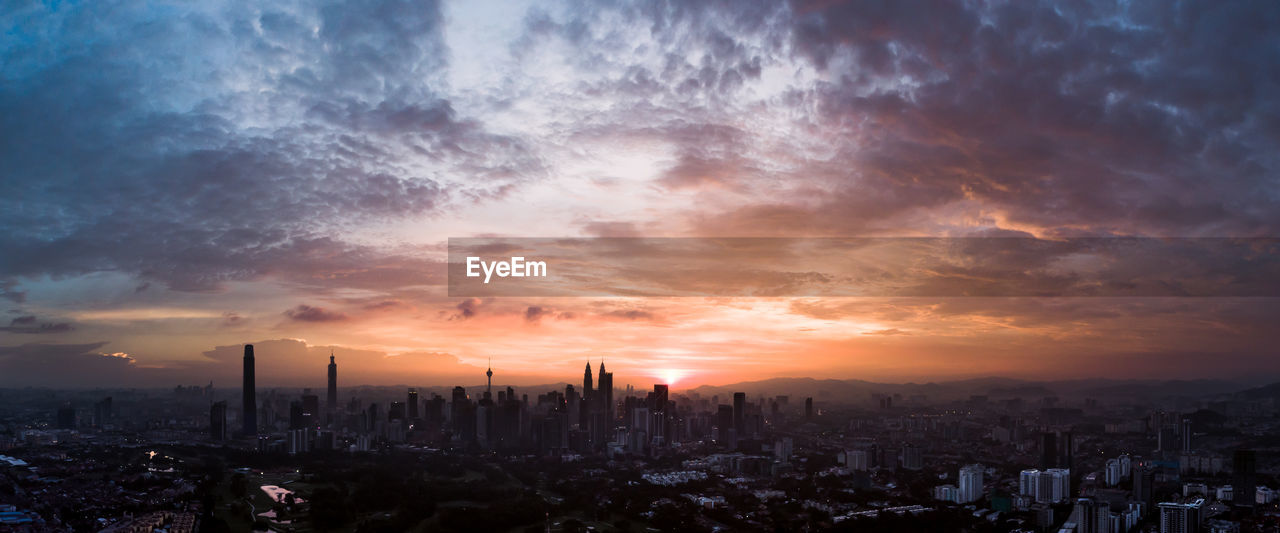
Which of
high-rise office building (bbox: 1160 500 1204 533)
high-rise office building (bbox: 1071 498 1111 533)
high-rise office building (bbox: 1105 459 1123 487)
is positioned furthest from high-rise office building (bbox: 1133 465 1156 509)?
high-rise office building (bbox: 1071 498 1111 533)

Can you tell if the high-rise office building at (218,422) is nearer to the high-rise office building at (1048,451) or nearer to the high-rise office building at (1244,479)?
the high-rise office building at (1048,451)

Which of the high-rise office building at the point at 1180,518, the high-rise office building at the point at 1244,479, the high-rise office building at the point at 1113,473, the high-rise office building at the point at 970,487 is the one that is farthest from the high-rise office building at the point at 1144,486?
the high-rise office building at the point at 970,487

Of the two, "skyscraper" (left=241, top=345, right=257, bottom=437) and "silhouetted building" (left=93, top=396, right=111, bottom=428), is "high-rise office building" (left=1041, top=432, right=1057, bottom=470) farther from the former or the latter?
"silhouetted building" (left=93, top=396, right=111, bottom=428)

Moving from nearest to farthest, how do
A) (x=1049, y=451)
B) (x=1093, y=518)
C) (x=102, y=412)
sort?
(x=1093, y=518) → (x=1049, y=451) → (x=102, y=412)

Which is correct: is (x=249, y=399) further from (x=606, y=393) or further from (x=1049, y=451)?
(x=1049, y=451)

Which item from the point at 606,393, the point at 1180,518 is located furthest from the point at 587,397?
the point at 1180,518

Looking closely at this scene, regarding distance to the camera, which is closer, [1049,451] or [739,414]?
[1049,451]

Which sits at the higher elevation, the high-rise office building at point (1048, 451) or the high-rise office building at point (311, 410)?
the high-rise office building at point (1048, 451)

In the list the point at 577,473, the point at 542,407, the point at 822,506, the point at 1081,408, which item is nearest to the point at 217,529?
the point at 577,473
